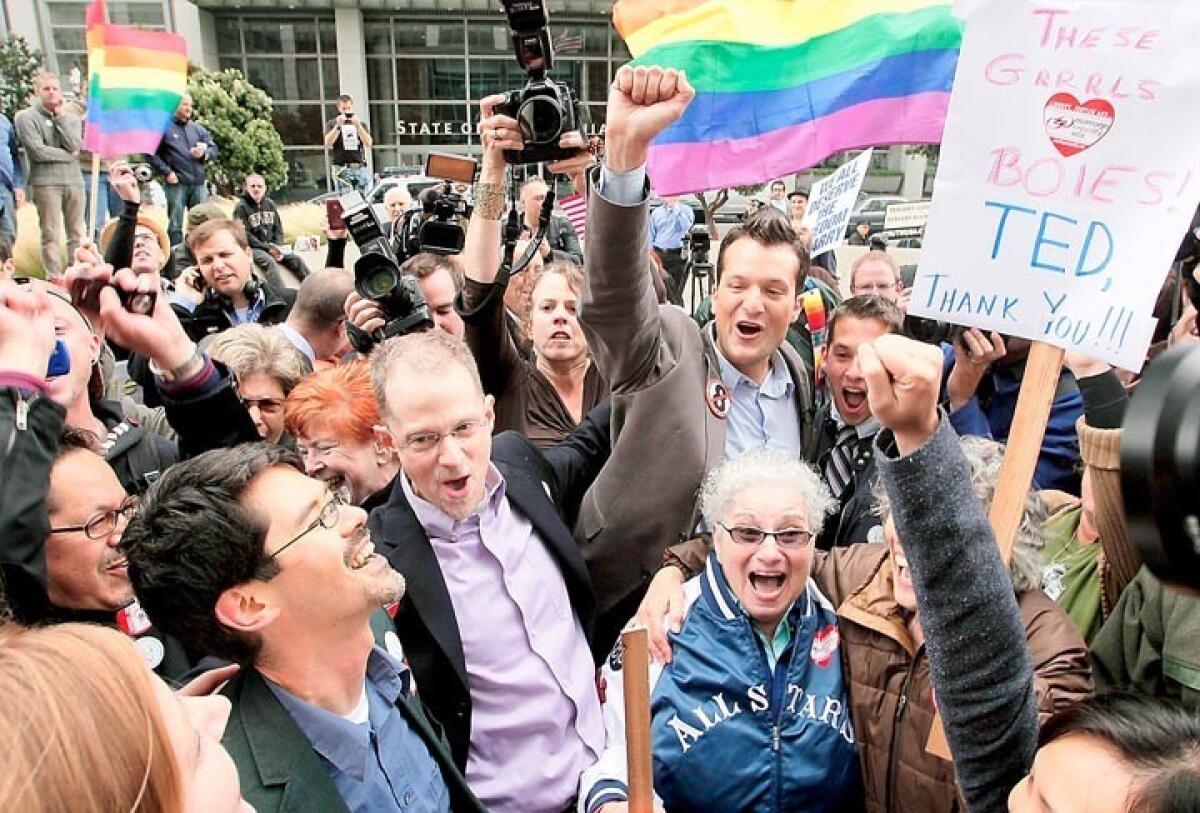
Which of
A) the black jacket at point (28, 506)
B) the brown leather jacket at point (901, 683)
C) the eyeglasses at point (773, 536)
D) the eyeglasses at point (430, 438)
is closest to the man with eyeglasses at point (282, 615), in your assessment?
the black jacket at point (28, 506)

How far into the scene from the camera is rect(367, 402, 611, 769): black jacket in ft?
6.45

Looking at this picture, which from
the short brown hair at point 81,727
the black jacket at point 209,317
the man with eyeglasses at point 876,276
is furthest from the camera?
the man with eyeglasses at point 876,276

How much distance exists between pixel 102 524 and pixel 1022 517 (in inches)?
75.9

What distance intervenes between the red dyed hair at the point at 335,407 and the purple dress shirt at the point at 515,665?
1.59ft

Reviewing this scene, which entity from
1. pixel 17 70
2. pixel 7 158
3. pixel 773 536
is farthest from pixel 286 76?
pixel 773 536

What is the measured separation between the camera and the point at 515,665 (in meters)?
2.03

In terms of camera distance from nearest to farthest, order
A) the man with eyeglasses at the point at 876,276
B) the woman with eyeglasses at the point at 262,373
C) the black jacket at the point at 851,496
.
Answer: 1. the black jacket at the point at 851,496
2. the woman with eyeglasses at the point at 262,373
3. the man with eyeglasses at the point at 876,276

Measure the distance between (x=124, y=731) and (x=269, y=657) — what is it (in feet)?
2.21

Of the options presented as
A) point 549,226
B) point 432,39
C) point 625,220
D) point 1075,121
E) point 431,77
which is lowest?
point 549,226

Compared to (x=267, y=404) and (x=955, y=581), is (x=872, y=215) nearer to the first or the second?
(x=267, y=404)

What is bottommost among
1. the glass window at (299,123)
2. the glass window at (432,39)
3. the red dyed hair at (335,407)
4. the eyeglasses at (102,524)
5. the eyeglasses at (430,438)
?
the eyeglasses at (102,524)

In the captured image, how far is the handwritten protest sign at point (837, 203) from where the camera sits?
510 cm

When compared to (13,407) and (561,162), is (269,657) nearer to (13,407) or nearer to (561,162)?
(13,407)

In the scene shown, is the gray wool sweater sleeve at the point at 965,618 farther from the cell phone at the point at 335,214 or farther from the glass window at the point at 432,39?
the glass window at the point at 432,39
